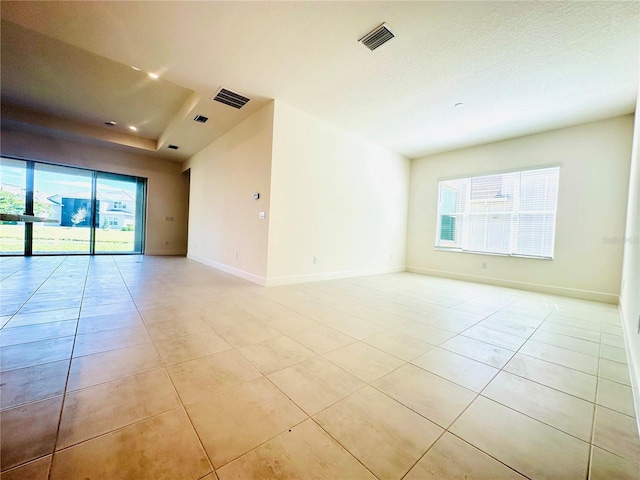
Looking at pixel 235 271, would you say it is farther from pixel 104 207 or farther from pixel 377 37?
pixel 104 207

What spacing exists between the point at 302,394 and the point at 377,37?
313 centimetres

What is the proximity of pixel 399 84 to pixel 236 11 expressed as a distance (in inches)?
81.0

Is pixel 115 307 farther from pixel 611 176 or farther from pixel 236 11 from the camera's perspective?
pixel 611 176

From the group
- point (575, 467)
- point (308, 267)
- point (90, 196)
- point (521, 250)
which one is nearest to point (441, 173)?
point (521, 250)

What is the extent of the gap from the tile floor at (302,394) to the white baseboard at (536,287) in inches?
59.6

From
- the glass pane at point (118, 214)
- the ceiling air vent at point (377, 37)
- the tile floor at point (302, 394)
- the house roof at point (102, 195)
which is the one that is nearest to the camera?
the tile floor at point (302, 394)

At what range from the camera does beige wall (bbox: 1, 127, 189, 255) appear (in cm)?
590

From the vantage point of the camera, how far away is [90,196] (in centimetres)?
678

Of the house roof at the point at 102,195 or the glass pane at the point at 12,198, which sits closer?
the glass pane at the point at 12,198

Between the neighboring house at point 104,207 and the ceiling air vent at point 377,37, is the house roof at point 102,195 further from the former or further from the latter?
the ceiling air vent at point 377,37

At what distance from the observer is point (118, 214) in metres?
7.20

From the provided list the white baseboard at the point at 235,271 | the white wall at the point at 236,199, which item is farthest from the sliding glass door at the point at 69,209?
the white baseboard at the point at 235,271

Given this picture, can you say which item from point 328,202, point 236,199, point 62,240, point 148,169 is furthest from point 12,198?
point 328,202

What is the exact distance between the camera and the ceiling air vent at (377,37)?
2.40 metres
